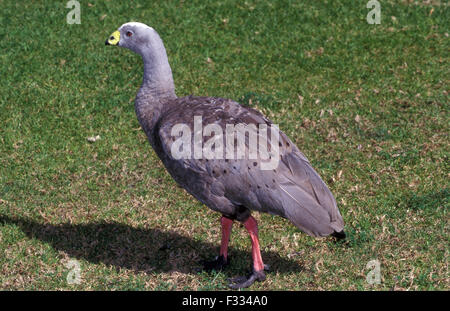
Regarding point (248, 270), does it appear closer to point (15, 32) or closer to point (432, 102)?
point (432, 102)

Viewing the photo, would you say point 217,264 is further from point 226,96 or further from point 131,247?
point 226,96

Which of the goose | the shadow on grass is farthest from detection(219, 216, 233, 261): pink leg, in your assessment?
the goose

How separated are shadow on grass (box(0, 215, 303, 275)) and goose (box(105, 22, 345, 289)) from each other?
66 cm

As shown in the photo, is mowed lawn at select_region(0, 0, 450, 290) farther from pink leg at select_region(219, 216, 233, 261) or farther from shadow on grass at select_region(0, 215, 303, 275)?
pink leg at select_region(219, 216, 233, 261)

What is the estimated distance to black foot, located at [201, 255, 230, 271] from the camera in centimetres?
751

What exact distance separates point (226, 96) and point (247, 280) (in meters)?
4.93

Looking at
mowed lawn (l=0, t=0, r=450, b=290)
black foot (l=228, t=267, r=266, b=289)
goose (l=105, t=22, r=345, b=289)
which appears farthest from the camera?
mowed lawn (l=0, t=0, r=450, b=290)

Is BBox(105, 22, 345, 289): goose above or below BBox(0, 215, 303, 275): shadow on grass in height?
above

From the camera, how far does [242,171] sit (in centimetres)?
671

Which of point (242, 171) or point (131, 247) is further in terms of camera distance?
point (131, 247)

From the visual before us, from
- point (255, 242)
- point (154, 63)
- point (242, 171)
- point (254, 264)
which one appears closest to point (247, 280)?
point (254, 264)

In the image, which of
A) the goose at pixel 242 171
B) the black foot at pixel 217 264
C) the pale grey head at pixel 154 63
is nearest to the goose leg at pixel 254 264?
the goose at pixel 242 171

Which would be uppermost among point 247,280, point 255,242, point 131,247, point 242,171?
point 242,171

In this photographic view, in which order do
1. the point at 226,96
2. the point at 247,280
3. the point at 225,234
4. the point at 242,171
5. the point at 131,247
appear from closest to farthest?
the point at 242,171 < the point at 247,280 < the point at 225,234 < the point at 131,247 < the point at 226,96
